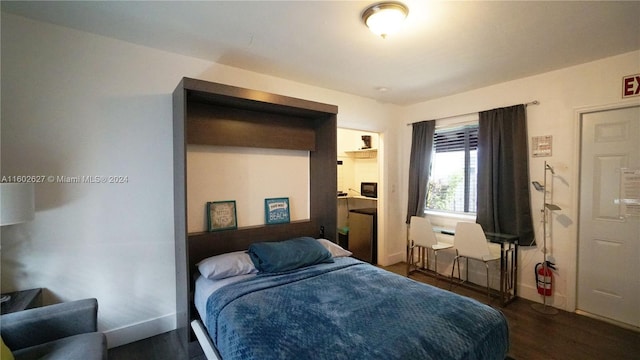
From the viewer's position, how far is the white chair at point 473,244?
3.00m

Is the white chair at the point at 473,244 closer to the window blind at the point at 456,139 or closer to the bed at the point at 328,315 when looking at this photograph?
the window blind at the point at 456,139

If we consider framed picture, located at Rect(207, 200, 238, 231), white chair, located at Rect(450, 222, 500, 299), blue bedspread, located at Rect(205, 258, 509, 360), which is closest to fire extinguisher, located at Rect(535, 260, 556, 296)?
white chair, located at Rect(450, 222, 500, 299)

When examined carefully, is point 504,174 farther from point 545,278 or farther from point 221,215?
point 221,215

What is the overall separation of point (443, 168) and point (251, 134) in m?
2.78

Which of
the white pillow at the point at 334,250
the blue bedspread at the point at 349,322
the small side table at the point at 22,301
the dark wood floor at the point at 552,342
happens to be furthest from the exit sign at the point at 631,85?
the small side table at the point at 22,301

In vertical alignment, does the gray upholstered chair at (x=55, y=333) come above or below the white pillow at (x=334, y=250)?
below

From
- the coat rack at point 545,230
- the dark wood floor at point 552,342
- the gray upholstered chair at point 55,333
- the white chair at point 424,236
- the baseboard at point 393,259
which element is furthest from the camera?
the baseboard at point 393,259

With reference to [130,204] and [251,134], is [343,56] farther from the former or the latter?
[130,204]

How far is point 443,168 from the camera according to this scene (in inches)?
156

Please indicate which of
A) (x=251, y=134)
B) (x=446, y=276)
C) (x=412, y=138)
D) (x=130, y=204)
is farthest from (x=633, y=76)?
(x=130, y=204)

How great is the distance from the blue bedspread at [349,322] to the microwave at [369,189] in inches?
108

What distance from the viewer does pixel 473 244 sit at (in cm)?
307

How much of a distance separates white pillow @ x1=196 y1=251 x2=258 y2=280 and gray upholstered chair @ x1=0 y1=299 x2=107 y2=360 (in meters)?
0.71

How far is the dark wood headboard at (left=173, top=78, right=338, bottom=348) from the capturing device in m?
2.20
